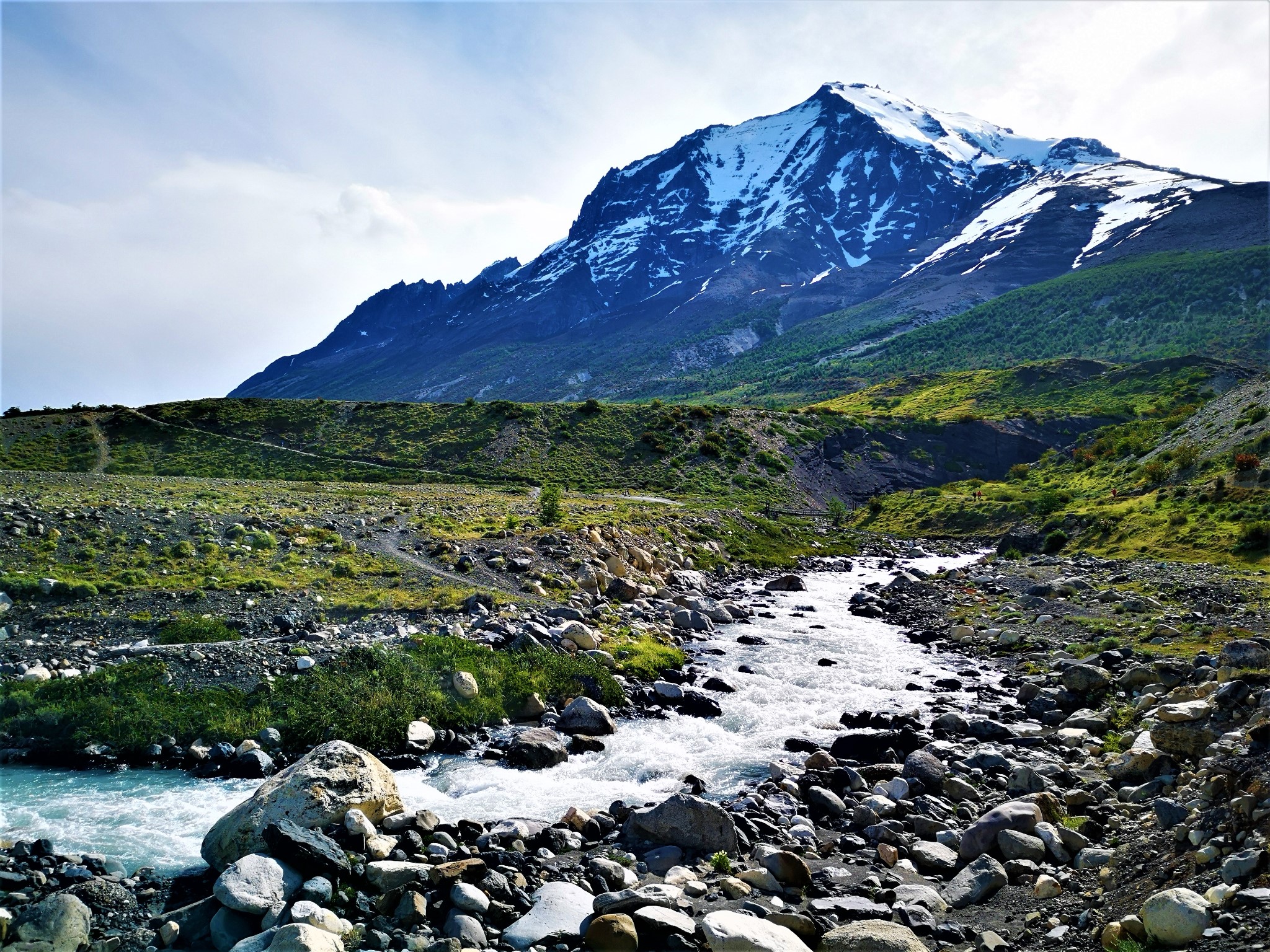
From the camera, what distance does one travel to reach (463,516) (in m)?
41.7

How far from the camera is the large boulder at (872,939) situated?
9219 mm

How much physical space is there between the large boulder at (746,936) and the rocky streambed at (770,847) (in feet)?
0.11

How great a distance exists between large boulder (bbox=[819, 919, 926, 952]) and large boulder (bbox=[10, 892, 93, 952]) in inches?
395

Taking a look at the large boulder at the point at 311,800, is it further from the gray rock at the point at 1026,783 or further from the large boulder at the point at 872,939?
the gray rock at the point at 1026,783

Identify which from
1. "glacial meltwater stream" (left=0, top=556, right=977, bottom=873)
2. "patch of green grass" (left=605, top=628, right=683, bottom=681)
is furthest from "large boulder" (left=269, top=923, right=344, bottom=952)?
"patch of green grass" (left=605, top=628, right=683, bottom=681)

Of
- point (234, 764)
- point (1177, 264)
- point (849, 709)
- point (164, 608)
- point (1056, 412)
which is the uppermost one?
point (1177, 264)

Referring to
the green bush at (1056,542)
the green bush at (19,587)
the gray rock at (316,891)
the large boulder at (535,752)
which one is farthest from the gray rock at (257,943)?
the green bush at (1056,542)

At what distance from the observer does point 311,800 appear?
475 inches

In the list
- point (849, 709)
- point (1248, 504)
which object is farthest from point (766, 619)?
point (1248, 504)

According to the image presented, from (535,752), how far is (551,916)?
6.15 m

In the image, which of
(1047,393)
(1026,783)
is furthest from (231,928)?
(1047,393)

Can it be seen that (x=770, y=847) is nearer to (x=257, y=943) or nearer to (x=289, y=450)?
(x=257, y=943)

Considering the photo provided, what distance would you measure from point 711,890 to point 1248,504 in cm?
4275

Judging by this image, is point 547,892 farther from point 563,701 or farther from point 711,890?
point 563,701
